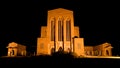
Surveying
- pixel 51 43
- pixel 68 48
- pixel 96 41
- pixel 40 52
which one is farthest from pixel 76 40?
pixel 96 41

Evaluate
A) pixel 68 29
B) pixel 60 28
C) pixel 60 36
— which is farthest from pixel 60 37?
pixel 68 29

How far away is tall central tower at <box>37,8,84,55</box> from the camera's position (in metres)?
44.7

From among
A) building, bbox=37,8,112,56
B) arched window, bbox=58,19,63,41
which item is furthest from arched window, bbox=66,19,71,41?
arched window, bbox=58,19,63,41

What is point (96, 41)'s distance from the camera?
67.4 meters

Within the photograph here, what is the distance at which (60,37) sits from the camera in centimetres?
4591

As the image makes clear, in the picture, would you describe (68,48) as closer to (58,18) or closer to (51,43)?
(51,43)

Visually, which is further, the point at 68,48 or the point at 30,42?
the point at 30,42

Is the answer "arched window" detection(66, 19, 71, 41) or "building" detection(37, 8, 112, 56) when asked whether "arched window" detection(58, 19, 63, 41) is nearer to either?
"building" detection(37, 8, 112, 56)

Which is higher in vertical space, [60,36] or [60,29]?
[60,29]

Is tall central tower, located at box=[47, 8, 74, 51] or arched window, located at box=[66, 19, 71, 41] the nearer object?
tall central tower, located at box=[47, 8, 74, 51]

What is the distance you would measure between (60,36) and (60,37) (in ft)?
0.81

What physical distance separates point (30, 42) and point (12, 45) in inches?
899

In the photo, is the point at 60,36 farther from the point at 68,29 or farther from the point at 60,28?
the point at 68,29

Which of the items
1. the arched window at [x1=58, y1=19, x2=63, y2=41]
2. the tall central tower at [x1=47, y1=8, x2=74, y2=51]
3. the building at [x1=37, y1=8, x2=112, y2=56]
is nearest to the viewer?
the building at [x1=37, y1=8, x2=112, y2=56]
